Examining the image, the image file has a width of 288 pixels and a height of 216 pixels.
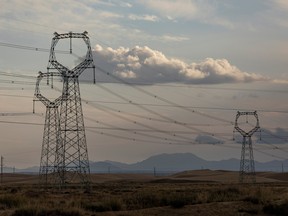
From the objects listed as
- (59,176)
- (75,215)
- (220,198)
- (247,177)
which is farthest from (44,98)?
(247,177)

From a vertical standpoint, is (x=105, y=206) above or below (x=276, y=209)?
above

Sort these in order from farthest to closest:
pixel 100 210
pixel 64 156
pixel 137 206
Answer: pixel 64 156 < pixel 137 206 < pixel 100 210

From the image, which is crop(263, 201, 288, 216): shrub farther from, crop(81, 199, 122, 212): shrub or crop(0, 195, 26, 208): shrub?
crop(0, 195, 26, 208): shrub

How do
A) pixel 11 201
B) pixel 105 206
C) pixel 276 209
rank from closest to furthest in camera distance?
pixel 276 209
pixel 105 206
pixel 11 201

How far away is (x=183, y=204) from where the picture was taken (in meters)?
46.0

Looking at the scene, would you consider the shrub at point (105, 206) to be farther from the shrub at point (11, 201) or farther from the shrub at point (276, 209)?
the shrub at point (276, 209)

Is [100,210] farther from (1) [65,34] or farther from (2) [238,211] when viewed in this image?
(1) [65,34]

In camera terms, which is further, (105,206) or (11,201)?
(11,201)

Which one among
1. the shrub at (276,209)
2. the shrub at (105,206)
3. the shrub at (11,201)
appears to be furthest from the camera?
the shrub at (11,201)

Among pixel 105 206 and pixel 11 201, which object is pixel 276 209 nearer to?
pixel 105 206

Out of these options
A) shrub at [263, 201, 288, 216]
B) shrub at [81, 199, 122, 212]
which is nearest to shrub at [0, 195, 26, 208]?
shrub at [81, 199, 122, 212]

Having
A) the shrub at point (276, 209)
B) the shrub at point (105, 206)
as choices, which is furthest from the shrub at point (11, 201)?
A: the shrub at point (276, 209)

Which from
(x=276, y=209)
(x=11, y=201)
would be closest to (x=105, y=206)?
(x=11, y=201)

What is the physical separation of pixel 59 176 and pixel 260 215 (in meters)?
56.8
